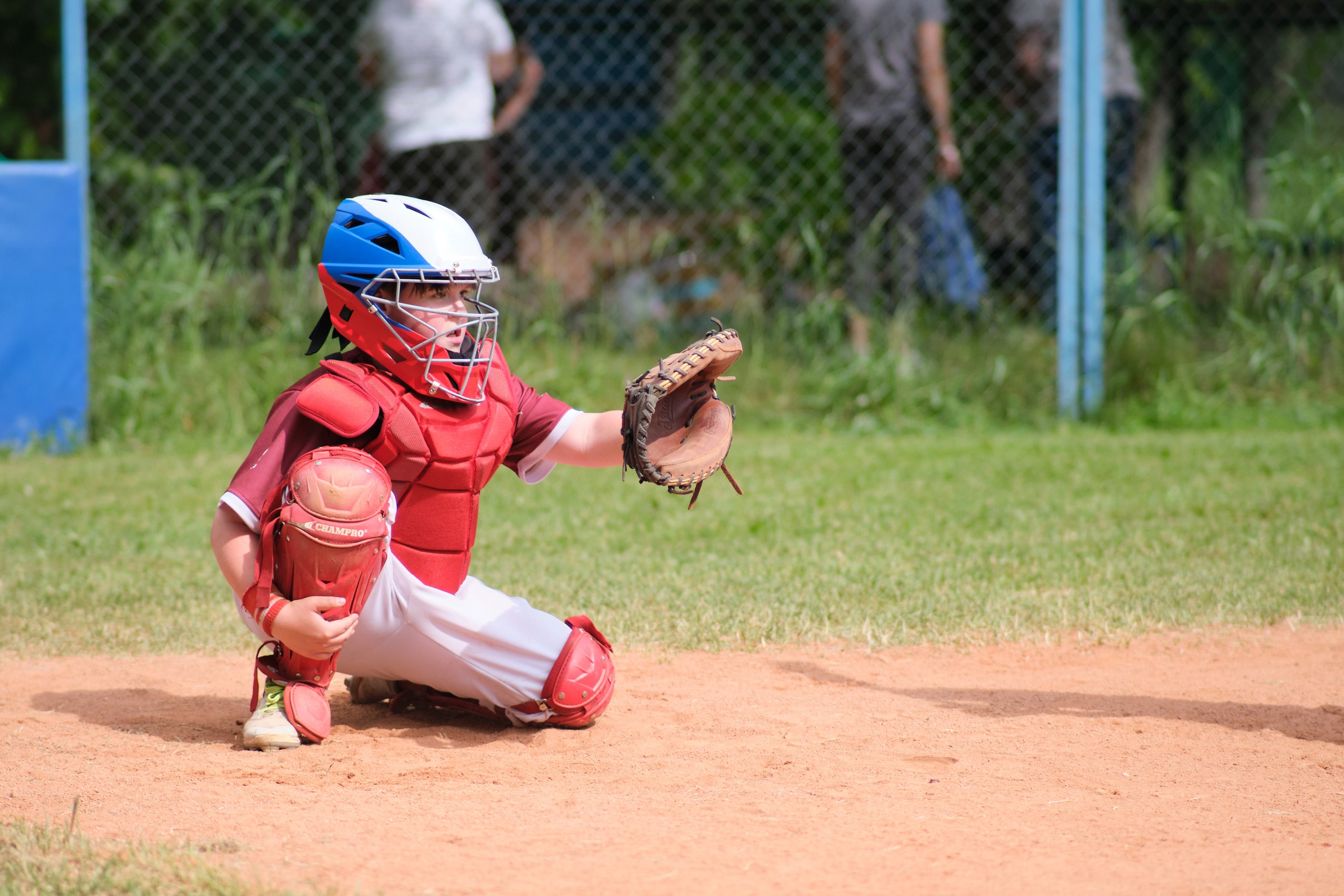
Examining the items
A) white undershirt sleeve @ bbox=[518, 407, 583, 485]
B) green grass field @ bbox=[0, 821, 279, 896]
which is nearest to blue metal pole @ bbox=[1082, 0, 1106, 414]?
white undershirt sleeve @ bbox=[518, 407, 583, 485]

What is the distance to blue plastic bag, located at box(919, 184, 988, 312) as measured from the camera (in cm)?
842

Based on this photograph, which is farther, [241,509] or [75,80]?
[75,80]

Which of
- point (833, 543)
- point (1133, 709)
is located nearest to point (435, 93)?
point (833, 543)

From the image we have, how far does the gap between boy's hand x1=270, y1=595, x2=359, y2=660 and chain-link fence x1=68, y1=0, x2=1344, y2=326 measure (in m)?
5.07

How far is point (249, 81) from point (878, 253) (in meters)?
4.22

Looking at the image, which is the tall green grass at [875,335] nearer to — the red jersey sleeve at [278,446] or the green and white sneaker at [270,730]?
the red jersey sleeve at [278,446]

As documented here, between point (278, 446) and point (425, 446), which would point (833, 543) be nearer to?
point (425, 446)

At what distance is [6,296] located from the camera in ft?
22.8

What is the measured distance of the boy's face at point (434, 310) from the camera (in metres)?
3.34

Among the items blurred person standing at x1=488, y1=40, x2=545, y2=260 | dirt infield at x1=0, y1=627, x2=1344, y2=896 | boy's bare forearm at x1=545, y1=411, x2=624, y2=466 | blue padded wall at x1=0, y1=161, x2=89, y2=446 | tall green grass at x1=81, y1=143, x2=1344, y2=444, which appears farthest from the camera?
blurred person standing at x1=488, y1=40, x2=545, y2=260

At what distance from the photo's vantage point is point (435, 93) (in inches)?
310

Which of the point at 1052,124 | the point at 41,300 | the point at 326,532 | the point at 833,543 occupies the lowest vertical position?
the point at 833,543

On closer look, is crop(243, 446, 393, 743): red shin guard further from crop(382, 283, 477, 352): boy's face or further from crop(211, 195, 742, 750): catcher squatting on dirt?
crop(382, 283, 477, 352): boy's face

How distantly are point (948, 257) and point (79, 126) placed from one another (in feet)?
16.2
